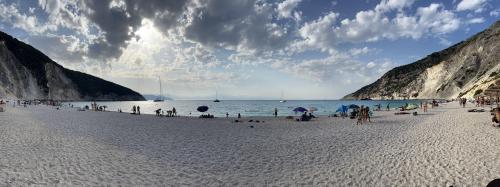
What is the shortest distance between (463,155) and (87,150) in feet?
53.1

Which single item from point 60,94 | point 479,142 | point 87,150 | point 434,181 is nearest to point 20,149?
point 87,150

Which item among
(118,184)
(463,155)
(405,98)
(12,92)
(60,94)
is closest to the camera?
(118,184)

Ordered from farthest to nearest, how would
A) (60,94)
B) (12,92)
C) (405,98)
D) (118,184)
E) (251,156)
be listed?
(60,94) → (405,98) → (12,92) → (251,156) → (118,184)

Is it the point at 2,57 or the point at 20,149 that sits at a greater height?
the point at 2,57

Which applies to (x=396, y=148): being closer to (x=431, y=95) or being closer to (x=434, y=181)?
(x=434, y=181)

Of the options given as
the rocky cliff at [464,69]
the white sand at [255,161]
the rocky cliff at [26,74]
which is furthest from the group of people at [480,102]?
the rocky cliff at [26,74]

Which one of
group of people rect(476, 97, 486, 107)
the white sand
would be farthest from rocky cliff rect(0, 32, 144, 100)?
group of people rect(476, 97, 486, 107)

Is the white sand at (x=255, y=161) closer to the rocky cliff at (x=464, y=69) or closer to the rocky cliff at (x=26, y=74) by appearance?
the rocky cliff at (x=464, y=69)

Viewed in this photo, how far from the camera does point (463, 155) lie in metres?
13.7

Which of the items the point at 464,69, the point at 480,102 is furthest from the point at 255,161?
the point at 464,69

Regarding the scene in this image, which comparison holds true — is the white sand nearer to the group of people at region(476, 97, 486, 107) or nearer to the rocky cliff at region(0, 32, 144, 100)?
the group of people at region(476, 97, 486, 107)

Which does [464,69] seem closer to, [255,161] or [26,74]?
[255,161]

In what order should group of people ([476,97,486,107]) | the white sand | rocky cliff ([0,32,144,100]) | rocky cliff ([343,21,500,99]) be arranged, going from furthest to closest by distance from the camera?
1. rocky cliff ([0,32,144,100])
2. rocky cliff ([343,21,500,99])
3. group of people ([476,97,486,107])
4. the white sand

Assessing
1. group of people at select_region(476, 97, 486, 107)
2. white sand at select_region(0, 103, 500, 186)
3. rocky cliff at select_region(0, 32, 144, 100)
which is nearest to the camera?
white sand at select_region(0, 103, 500, 186)
